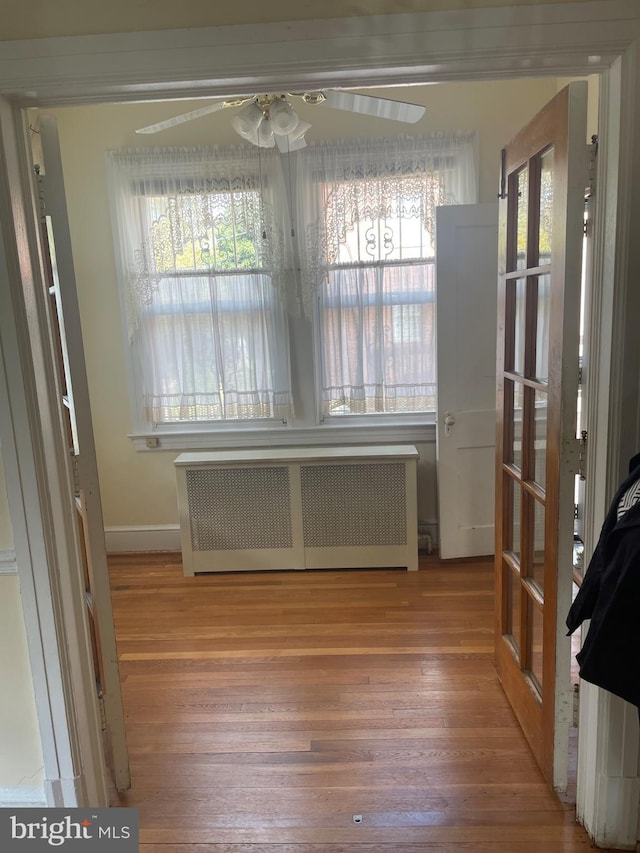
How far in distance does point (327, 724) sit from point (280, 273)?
256cm

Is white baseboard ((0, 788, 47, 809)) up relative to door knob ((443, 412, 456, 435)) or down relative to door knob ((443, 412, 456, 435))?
down

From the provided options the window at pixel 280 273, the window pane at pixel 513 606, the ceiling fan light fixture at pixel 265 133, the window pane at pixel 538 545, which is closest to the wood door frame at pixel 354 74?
the window pane at pixel 538 545

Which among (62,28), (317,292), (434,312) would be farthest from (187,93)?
(434,312)

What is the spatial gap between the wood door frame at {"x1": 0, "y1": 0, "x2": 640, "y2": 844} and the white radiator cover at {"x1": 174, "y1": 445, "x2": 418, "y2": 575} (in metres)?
2.01

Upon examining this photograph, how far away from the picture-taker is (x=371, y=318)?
12.1ft

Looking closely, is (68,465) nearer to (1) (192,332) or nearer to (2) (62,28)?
(2) (62,28)

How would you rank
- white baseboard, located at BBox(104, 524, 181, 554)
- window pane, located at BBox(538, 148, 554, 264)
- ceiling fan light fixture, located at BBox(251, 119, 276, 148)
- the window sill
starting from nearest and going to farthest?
window pane, located at BBox(538, 148, 554, 264)
ceiling fan light fixture, located at BBox(251, 119, 276, 148)
the window sill
white baseboard, located at BBox(104, 524, 181, 554)

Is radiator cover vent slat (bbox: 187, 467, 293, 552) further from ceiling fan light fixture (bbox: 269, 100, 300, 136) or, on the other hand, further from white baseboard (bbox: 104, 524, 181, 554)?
ceiling fan light fixture (bbox: 269, 100, 300, 136)

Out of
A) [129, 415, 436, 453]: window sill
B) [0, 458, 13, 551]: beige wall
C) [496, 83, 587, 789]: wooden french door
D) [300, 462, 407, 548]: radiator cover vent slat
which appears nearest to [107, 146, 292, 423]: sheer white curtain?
[129, 415, 436, 453]: window sill

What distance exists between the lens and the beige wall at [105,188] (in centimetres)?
348

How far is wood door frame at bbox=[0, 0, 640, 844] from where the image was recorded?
1.37 m

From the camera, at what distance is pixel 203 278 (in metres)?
3.67

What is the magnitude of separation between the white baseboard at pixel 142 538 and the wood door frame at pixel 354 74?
2557 mm

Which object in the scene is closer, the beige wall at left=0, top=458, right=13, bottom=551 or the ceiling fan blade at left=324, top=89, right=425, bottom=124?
the beige wall at left=0, top=458, right=13, bottom=551
